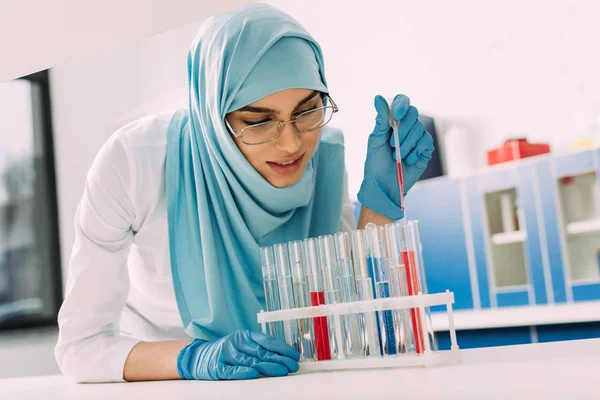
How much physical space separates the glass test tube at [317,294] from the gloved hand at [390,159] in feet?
1.00

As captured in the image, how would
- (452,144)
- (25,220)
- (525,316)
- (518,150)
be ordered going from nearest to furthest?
(525,316)
(518,150)
(452,144)
(25,220)

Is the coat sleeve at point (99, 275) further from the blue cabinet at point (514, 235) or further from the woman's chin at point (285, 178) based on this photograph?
the blue cabinet at point (514, 235)

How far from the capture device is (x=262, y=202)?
1265mm

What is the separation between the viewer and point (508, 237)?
11.5 feet

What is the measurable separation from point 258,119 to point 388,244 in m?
0.41

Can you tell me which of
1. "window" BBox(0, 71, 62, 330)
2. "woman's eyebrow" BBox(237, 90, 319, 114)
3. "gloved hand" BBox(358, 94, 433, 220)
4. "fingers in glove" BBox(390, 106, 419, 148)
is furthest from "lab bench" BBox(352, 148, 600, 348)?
"window" BBox(0, 71, 62, 330)

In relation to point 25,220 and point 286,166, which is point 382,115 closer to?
point 286,166

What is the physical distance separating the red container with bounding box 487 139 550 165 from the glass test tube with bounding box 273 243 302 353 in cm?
267

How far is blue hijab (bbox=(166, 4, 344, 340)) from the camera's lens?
1179mm

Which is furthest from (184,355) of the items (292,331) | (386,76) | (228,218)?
(386,76)

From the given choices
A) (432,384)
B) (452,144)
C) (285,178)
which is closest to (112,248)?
(285,178)

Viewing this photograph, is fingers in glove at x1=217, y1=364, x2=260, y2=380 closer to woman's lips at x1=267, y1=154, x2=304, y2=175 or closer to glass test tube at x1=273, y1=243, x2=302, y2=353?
glass test tube at x1=273, y1=243, x2=302, y2=353

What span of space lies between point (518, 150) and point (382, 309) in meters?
2.73

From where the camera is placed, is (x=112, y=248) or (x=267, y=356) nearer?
(x=267, y=356)
